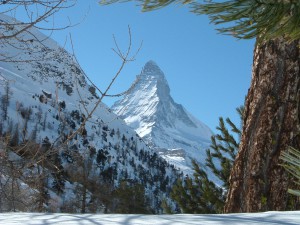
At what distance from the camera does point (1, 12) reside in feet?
9.87

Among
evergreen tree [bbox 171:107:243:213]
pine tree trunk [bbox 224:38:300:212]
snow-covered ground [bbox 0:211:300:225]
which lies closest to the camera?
snow-covered ground [bbox 0:211:300:225]

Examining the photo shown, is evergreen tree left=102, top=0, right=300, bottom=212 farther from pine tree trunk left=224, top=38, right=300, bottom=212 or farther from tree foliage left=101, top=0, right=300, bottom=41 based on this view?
tree foliage left=101, top=0, right=300, bottom=41

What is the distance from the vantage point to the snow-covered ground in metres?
1.24

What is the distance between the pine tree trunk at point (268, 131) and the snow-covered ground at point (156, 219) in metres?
1.88

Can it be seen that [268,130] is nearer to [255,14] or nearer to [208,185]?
[255,14]

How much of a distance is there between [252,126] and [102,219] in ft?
7.55

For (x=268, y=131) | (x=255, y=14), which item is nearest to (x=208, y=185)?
(x=268, y=131)

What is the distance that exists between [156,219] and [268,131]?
7.20ft

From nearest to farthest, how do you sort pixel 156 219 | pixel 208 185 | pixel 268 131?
pixel 156 219, pixel 268 131, pixel 208 185

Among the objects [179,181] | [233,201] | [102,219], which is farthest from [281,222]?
[179,181]

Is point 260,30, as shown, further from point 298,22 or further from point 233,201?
point 233,201

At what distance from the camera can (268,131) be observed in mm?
3260

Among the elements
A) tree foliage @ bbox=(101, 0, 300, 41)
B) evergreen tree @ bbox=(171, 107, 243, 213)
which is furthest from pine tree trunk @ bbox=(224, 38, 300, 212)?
evergreen tree @ bbox=(171, 107, 243, 213)

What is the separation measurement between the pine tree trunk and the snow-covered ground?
1.88 meters
